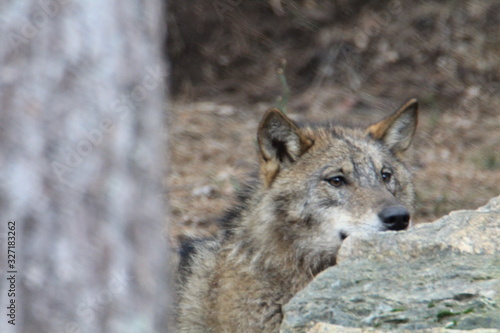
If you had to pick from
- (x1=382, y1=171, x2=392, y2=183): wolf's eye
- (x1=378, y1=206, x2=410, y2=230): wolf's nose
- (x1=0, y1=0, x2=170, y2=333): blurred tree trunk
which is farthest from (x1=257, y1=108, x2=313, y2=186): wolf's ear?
(x1=0, y1=0, x2=170, y2=333): blurred tree trunk

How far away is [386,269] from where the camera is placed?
3.94m

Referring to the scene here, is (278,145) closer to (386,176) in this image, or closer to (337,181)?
(337,181)

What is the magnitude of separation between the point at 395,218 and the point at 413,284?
1.19m

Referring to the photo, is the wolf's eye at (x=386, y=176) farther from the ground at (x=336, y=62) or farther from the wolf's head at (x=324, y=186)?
the ground at (x=336, y=62)

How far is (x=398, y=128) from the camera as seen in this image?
229 inches

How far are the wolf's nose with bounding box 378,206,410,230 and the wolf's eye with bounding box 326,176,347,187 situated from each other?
0.47 meters

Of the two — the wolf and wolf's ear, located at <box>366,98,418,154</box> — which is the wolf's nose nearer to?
the wolf

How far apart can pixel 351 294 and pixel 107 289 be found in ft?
Answer: 3.86

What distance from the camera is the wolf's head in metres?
5.03

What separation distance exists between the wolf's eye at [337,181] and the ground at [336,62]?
5888 millimetres

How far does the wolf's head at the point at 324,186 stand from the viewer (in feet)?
16.5

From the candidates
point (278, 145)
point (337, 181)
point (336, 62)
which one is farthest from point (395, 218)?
point (336, 62)

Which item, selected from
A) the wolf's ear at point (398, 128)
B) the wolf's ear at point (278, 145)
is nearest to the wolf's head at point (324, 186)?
the wolf's ear at point (278, 145)

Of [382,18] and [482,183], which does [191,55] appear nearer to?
[382,18]
